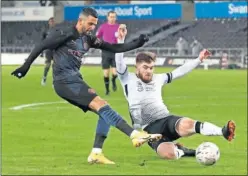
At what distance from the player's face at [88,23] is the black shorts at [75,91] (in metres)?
0.89

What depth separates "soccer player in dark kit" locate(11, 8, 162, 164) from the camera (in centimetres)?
969

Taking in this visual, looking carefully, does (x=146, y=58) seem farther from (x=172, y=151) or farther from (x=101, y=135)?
(x=101, y=135)

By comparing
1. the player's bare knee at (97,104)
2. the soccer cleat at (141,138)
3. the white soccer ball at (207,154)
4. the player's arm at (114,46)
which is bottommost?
the white soccer ball at (207,154)

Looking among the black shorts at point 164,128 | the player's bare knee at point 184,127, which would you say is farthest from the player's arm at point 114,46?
the black shorts at point 164,128

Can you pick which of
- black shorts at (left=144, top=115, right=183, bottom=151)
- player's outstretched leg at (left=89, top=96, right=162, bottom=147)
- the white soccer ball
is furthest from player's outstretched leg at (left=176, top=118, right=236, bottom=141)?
player's outstretched leg at (left=89, top=96, right=162, bottom=147)

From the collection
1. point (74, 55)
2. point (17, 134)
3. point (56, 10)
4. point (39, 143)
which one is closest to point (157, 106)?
→ point (74, 55)

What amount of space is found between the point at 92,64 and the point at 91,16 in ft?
153

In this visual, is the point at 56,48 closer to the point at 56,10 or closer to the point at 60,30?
the point at 60,30

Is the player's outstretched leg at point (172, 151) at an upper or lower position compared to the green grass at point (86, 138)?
upper

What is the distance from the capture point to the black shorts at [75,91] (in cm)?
1041

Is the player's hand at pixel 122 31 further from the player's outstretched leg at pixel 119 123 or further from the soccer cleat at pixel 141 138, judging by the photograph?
the soccer cleat at pixel 141 138

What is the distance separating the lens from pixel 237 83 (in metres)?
35.8

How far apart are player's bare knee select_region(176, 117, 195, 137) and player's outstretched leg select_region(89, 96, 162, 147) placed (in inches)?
65.1

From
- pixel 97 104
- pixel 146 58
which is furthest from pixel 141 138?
pixel 146 58
